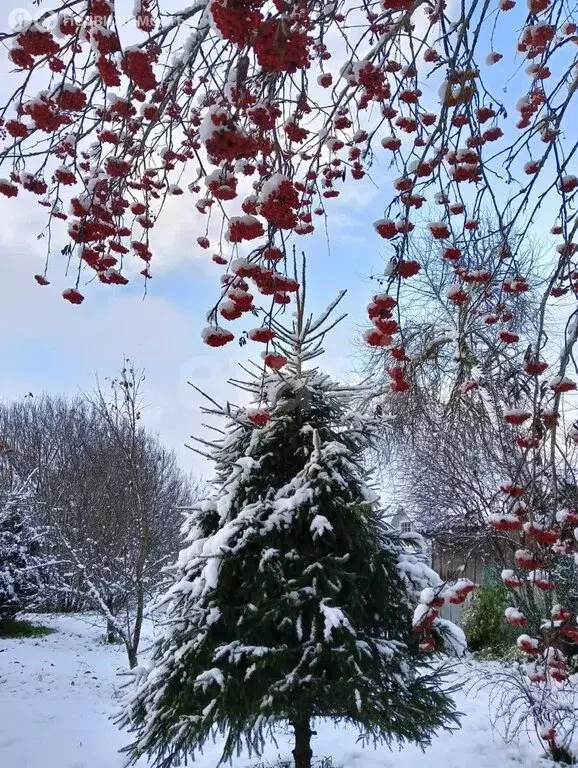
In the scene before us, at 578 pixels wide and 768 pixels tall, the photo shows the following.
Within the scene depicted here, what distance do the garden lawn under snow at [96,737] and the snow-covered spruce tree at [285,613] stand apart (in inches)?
19.7

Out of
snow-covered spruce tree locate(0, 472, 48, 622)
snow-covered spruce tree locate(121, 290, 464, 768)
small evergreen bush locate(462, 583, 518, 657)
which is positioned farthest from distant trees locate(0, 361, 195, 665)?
small evergreen bush locate(462, 583, 518, 657)

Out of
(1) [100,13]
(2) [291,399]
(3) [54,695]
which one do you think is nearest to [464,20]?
(1) [100,13]

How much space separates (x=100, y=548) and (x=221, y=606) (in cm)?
779

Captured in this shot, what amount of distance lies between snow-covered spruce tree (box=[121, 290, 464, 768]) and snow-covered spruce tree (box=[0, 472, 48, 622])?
10272mm

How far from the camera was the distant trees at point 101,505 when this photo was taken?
991cm

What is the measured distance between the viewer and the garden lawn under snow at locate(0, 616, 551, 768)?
539 cm

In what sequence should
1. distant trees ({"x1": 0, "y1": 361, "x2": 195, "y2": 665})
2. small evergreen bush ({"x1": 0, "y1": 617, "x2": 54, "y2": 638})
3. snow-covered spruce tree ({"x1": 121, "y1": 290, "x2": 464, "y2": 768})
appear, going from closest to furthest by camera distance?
snow-covered spruce tree ({"x1": 121, "y1": 290, "x2": 464, "y2": 768})
distant trees ({"x1": 0, "y1": 361, "x2": 195, "y2": 665})
small evergreen bush ({"x1": 0, "y1": 617, "x2": 54, "y2": 638})

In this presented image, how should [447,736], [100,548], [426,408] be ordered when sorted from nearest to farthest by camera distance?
[447,736] < [100,548] < [426,408]

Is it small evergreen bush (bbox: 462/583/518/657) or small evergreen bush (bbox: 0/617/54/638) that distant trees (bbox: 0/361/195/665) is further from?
small evergreen bush (bbox: 462/583/518/657)

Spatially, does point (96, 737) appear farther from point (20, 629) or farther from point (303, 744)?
point (20, 629)

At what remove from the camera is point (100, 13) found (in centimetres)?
181

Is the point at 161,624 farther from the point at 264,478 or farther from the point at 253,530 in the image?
the point at 264,478

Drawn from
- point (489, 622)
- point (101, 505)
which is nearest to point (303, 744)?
point (489, 622)

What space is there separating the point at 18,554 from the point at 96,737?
8499mm
